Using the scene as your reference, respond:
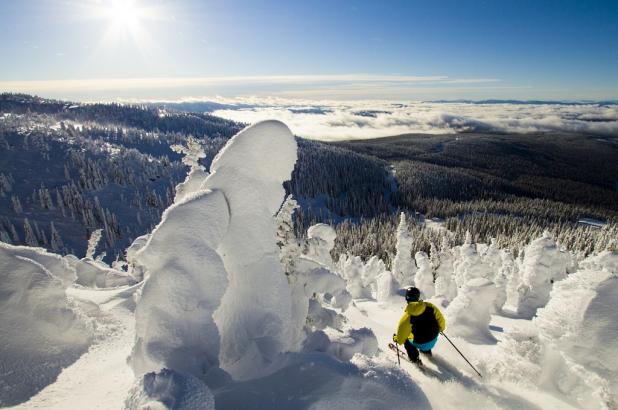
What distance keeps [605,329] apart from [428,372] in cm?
389

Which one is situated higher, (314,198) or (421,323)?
(421,323)

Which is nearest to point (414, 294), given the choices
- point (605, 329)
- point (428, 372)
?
point (428, 372)

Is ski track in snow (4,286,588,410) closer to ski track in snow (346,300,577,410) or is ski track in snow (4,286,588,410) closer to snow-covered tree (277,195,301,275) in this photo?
ski track in snow (346,300,577,410)

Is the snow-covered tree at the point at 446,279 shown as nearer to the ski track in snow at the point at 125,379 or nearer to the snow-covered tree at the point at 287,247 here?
the ski track in snow at the point at 125,379

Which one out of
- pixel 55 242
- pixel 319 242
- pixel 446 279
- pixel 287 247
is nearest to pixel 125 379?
pixel 287 247

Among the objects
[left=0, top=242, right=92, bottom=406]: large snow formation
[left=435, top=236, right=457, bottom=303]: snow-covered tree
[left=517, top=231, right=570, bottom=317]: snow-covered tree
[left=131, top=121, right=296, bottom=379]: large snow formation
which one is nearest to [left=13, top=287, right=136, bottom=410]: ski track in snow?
[left=0, top=242, right=92, bottom=406]: large snow formation

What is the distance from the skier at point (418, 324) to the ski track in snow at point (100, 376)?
248 inches

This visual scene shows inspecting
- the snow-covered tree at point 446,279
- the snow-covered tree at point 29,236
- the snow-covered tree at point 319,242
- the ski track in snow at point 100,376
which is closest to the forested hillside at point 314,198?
the snow-covered tree at point 29,236

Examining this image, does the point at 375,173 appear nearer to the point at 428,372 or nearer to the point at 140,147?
the point at 140,147

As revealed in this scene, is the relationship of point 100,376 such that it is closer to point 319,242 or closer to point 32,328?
point 32,328

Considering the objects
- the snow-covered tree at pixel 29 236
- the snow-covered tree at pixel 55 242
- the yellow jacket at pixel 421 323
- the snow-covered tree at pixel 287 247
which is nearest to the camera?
the snow-covered tree at pixel 287 247

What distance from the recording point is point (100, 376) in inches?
235

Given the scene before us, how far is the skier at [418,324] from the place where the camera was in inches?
340

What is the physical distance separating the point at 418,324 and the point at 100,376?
7.20m
